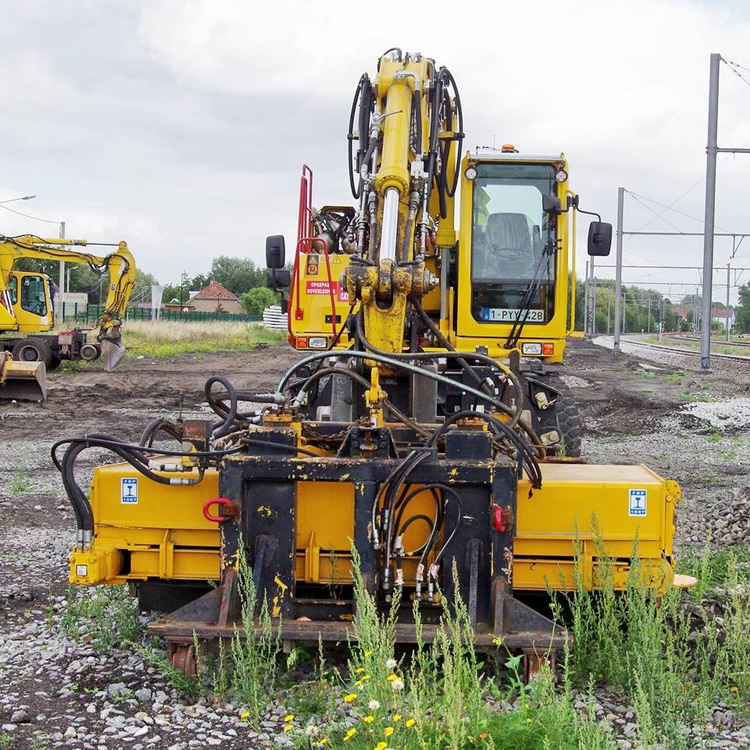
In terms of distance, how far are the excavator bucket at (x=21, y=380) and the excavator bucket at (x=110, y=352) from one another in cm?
722

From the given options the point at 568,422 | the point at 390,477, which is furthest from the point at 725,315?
the point at 390,477

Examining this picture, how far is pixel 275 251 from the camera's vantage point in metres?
8.71

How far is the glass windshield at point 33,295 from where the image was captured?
2625 cm

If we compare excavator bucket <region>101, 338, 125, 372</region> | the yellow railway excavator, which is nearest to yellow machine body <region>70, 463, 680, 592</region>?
the yellow railway excavator

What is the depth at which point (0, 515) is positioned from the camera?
8.81m

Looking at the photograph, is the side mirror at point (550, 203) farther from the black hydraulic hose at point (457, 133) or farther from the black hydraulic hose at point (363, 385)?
the black hydraulic hose at point (363, 385)

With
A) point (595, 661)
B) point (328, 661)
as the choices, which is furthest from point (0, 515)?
point (595, 661)

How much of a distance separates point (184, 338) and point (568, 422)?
3845 centimetres

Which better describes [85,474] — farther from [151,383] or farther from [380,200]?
[151,383]

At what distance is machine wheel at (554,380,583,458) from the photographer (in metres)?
9.39

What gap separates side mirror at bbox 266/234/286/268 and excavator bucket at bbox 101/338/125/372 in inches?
769

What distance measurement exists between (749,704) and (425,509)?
66.6 inches

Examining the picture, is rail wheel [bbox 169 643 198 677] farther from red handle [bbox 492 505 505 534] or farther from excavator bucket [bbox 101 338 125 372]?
excavator bucket [bbox 101 338 125 372]

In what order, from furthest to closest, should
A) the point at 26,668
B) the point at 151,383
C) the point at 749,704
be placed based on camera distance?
the point at 151,383, the point at 26,668, the point at 749,704
